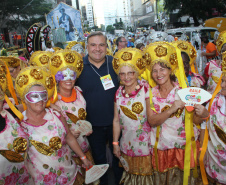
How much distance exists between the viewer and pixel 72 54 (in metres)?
2.78

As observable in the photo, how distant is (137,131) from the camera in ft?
8.62

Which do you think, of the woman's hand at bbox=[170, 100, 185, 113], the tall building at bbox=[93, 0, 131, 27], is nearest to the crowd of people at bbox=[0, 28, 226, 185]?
the woman's hand at bbox=[170, 100, 185, 113]

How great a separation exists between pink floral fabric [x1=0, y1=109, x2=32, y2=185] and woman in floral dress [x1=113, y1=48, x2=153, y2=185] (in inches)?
50.8

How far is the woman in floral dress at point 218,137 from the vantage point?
2090 mm

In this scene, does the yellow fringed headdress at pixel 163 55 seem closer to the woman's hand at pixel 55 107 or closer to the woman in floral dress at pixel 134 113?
the woman in floral dress at pixel 134 113

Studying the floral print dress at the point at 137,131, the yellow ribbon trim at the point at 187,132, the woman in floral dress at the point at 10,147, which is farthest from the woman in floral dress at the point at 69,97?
the yellow ribbon trim at the point at 187,132

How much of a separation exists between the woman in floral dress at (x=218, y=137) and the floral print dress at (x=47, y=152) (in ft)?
5.55

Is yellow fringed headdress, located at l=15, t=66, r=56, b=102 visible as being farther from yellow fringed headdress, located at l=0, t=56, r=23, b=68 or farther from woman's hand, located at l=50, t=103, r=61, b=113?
yellow fringed headdress, located at l=0, t=56, r=23, b=68

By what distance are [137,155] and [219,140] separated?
1032mm

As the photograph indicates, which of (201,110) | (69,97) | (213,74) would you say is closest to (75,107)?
(69,97)

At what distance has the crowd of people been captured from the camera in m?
2.11

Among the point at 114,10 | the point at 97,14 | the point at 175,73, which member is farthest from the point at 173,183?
the point at 114,10

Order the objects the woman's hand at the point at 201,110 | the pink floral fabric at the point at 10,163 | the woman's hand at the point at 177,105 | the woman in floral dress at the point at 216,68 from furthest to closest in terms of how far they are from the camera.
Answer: the woman in floral dress at the point at 216,68 → the woman's hand at the point at 177,105 → the woman's hand at the point at 201,110 → the pink floral fabric at the point at 10,163

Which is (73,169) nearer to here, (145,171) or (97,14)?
(145,171)
